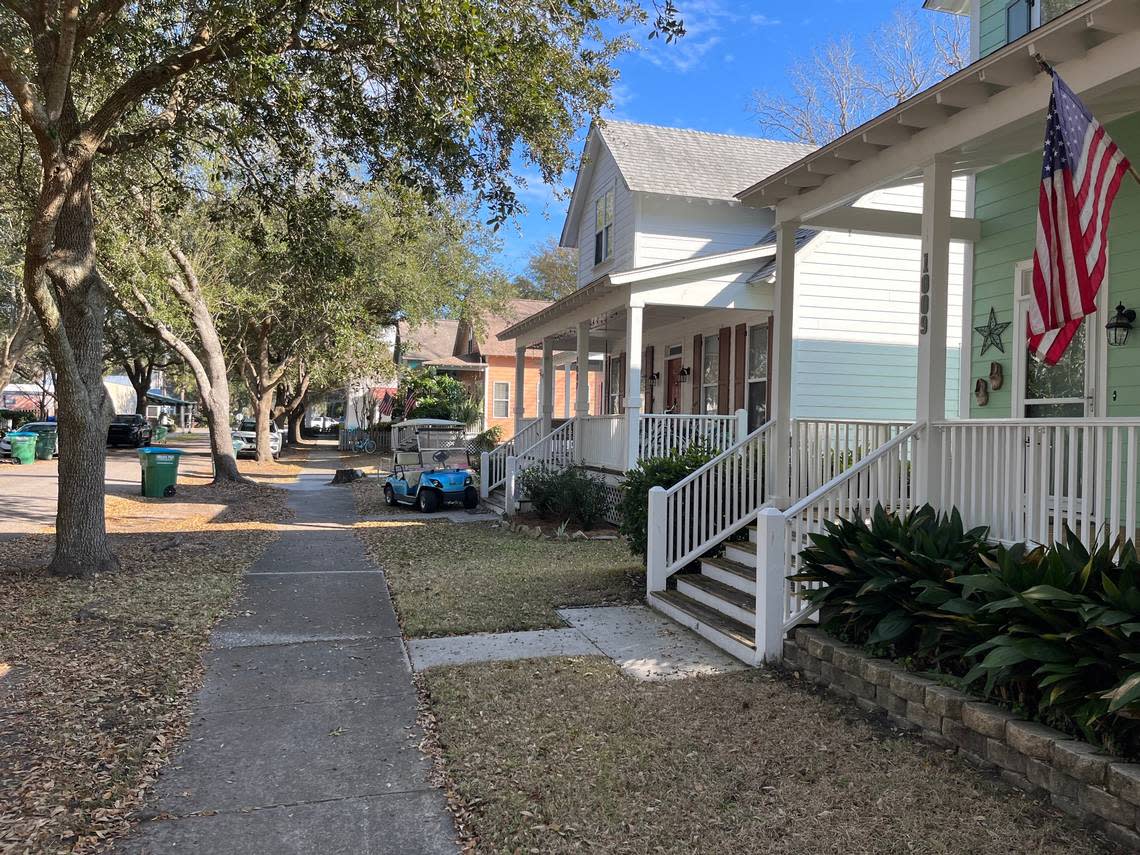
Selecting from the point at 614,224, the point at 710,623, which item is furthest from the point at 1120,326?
the point at 614,224

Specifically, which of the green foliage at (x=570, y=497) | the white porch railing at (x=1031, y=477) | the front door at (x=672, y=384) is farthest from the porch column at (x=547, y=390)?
the white porch railing at (x=1031, y=477)

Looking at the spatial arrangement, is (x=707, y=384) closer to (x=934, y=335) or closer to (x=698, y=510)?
(x=698, y=510)

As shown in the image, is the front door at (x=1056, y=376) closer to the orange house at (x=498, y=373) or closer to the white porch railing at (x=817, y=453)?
the white porch railing at (x=817, y=453)

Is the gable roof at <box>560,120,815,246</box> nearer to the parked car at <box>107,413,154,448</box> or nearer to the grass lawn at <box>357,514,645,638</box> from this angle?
the grass lawn at <box>357,514,645,638</box>

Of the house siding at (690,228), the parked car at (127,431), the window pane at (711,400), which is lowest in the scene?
the parked car at (127,431)

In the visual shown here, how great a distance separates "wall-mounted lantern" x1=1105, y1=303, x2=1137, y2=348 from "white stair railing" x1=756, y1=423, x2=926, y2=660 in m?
2.19

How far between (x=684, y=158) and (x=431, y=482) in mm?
7633

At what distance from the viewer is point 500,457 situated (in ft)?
54.7

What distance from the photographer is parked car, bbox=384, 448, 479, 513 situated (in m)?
15.0

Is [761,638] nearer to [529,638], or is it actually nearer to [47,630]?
[529,638]

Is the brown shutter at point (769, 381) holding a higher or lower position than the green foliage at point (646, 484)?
higher

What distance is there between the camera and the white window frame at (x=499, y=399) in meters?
33.6

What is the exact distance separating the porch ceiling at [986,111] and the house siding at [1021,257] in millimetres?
775

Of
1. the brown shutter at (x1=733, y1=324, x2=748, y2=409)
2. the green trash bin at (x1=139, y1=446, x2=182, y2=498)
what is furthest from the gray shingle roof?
the green trash bin at (x1=139, y1=446, x2=182, y2=498)
